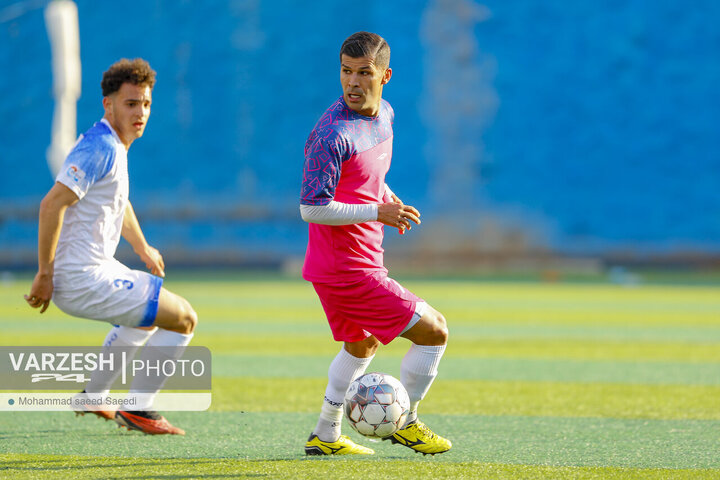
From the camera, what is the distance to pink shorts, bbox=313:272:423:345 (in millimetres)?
4406

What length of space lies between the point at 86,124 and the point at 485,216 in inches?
572

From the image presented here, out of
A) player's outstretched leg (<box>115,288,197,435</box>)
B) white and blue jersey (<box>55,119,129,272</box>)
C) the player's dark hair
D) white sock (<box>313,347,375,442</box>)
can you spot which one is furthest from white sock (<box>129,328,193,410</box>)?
the player's dark hair

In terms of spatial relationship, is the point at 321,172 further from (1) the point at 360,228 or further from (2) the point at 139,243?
(2) the point at 139,243

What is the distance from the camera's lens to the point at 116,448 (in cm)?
491

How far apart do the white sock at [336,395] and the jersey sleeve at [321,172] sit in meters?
0.91

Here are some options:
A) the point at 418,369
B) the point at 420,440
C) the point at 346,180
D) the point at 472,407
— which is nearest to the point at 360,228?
the point at 346,180

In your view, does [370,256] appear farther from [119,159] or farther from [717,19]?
[717,19]

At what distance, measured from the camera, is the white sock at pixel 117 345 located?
5.17 metres

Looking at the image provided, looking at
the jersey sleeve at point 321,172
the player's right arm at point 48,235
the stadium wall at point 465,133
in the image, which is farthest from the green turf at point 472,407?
the stadium wall at point 465,133

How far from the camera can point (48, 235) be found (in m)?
4.43

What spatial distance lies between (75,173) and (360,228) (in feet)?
4.45

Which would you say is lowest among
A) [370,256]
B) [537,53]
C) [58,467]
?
[58,467]

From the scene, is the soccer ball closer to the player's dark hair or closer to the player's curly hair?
the player's dark hair

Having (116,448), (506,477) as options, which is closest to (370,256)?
(506,477)
